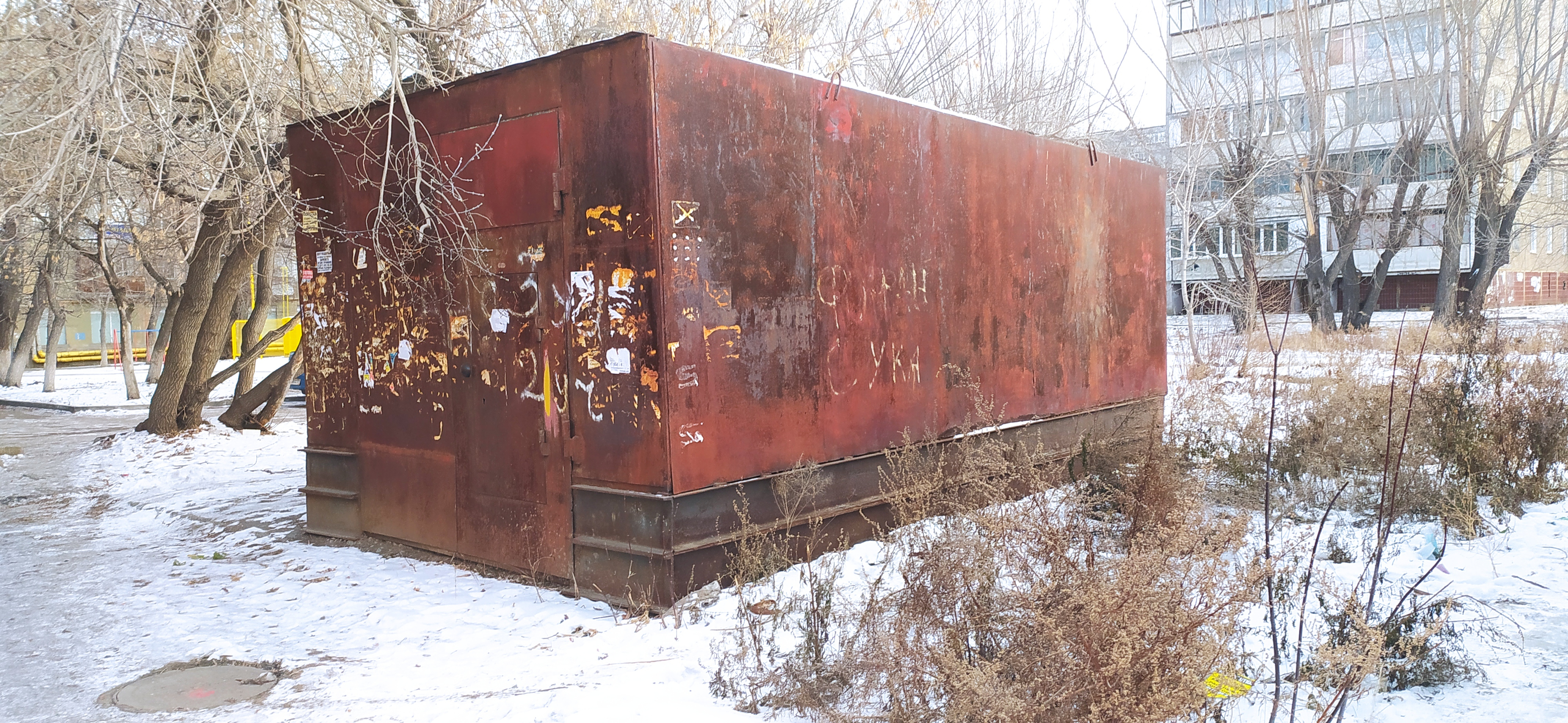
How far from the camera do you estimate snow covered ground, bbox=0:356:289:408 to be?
20441mm

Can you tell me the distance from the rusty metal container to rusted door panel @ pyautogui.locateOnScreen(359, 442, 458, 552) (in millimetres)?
21

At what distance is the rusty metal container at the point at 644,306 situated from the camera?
4.84m

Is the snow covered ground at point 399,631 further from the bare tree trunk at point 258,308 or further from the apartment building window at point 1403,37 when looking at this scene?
the apartment building window at point 1403,37

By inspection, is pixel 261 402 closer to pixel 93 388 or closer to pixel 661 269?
pixel 661 269

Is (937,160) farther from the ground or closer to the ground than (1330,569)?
farther from the ground

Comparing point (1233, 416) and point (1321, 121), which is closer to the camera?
point (1233, 416)

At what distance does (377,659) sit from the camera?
4.42 m

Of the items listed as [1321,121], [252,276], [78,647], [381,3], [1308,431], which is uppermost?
[1321,121]

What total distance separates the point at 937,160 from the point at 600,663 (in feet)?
12.7

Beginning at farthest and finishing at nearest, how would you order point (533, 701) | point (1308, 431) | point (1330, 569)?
1. point (1308, 431)
2. point (1330, 569)
3. point (533, 701)

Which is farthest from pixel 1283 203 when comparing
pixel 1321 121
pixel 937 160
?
pixel 937 160

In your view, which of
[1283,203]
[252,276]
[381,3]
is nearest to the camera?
[381,3]

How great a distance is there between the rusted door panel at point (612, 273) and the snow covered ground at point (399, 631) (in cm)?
90

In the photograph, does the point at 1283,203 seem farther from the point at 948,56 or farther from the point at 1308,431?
the point at 1308,431
